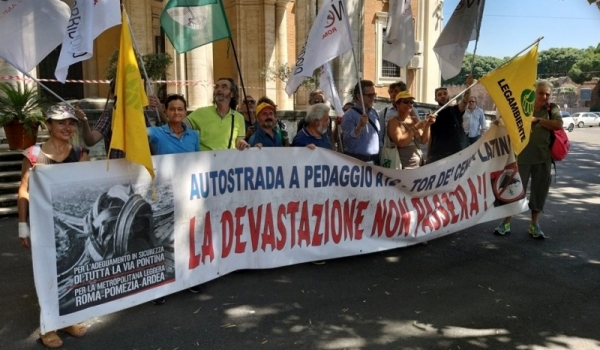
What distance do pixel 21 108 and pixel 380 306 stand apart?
26.1ft

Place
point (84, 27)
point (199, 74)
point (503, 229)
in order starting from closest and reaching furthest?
1. point (84, 27)
2. point (503, 229)
3. point (199, 74)

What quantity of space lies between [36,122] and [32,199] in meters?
6.54

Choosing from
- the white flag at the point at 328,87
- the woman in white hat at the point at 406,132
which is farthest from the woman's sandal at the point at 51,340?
the white flag at the point at 328,87

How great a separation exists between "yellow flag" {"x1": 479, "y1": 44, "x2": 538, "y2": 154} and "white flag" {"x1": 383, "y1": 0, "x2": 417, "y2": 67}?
2.07 m

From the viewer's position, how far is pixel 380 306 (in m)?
4.43

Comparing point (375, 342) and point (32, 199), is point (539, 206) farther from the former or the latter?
point (32, 199)

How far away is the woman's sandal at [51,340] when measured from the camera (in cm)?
365

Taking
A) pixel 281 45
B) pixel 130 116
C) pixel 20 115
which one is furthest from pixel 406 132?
pixel 281 45

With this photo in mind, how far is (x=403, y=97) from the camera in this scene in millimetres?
5969

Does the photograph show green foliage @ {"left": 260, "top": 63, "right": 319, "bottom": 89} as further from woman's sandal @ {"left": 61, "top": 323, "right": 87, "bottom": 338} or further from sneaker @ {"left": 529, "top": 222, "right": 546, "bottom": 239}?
woman's sandal @ {"left": 61, "top": 323, "right": 87, "bottom": 338}

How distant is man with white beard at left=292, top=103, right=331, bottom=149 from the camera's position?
5.46 metres

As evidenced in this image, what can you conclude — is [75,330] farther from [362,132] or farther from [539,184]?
[539,184]

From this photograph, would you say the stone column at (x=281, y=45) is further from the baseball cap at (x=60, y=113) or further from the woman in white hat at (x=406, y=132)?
the baseball cap at (x=60, y=113)

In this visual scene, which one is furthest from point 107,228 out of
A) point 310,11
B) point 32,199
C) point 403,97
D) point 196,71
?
point 310,11
